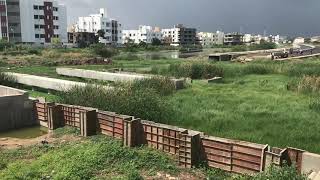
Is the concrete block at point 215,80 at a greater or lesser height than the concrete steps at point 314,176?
greater

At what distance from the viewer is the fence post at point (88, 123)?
45.2ft

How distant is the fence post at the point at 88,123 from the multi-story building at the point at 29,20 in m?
81.6

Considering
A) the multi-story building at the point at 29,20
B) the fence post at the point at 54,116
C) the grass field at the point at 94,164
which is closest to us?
the grass field at the point at 94,164

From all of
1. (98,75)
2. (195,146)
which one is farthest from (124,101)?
(98,75)

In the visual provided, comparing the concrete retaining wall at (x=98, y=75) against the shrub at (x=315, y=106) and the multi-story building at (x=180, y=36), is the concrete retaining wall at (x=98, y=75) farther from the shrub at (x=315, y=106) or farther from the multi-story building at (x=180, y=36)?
the multi-story building at (x=180, y=36)

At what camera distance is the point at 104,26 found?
129 meters

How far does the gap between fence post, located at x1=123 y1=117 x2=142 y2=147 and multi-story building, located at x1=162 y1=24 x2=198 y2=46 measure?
142m

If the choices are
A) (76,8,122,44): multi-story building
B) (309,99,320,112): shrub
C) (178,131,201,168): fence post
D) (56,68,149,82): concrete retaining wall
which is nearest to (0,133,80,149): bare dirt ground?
(178,131,201,168): fence post

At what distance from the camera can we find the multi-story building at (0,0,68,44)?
88.7m

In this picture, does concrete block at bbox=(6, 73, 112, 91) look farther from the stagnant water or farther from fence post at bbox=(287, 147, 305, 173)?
fence post at bbox=(287, 147, 305, 173)

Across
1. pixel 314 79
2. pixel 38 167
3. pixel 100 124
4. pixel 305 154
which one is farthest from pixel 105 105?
pixel 314 79

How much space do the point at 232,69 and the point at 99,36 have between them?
292ft

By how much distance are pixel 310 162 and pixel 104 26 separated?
12434 cm

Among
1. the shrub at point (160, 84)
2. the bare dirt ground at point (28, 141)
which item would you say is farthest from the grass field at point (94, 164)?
the shrub at point (160, 84)
